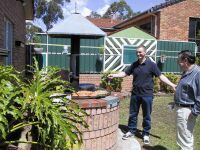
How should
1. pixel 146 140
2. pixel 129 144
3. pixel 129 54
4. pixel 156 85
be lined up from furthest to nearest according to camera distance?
pixel 129 54
pixel 156 85
pixel 146 140
pixel 129 144

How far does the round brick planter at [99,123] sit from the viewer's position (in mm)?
5484

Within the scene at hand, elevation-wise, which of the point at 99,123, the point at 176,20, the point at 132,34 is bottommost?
the point at 99,123

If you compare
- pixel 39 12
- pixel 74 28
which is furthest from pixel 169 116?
pixel 39 12

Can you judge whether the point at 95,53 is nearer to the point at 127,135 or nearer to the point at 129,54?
the point at 129,54

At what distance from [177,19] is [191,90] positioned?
1727 centimetres

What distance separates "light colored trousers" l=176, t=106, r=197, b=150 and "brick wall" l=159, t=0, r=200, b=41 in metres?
16.6

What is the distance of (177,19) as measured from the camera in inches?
885

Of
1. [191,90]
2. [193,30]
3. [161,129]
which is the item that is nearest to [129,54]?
[193,30]

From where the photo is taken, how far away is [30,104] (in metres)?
3.78

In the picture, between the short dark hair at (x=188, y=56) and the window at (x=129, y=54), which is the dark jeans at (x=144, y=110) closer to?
the short dark hair at (x=188, y=56)

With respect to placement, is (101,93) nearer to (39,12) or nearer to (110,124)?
(110,124)

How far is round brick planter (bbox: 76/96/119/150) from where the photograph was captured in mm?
5484

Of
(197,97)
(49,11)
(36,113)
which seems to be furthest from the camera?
(49,11)

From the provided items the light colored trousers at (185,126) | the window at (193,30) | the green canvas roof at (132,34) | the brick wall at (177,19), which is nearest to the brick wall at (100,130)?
the light colored trousers at (185,126)
